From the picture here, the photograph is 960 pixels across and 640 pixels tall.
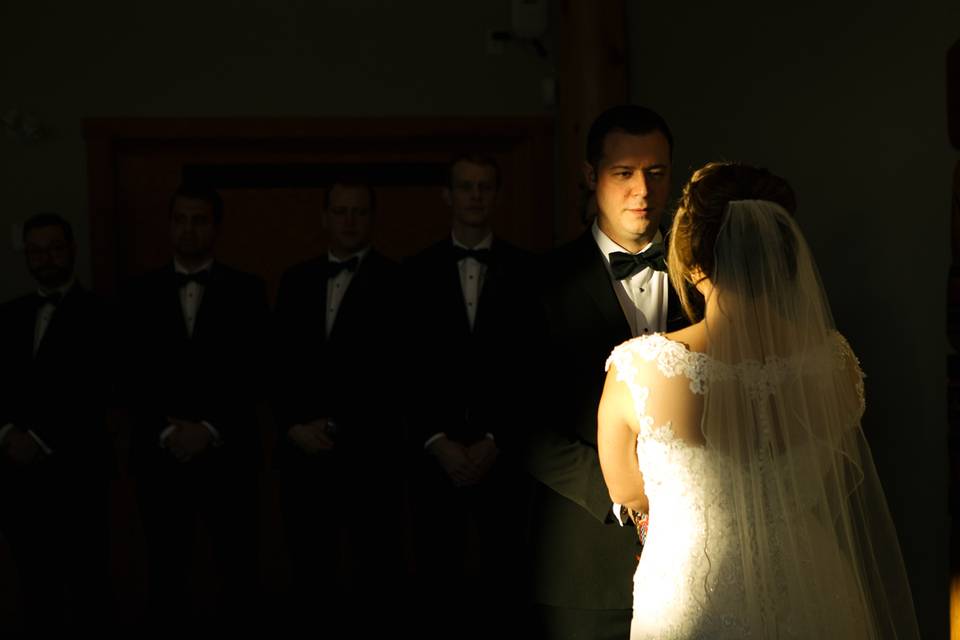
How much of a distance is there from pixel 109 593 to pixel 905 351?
269 cm

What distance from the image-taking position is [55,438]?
382 cm

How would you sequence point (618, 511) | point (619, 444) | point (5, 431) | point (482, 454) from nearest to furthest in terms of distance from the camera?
point (619, 444), point (618, 511), point (482, 454), point (5, 431)

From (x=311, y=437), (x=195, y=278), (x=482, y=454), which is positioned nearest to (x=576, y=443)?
(x=482, y=454)

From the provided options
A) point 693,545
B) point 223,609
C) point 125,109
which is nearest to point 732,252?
point 693,545

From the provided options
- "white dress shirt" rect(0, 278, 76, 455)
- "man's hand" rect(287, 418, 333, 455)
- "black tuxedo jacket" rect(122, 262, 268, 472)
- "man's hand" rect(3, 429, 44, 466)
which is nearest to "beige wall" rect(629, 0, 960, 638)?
"man's hand" rect(287, 418, 333, 455)

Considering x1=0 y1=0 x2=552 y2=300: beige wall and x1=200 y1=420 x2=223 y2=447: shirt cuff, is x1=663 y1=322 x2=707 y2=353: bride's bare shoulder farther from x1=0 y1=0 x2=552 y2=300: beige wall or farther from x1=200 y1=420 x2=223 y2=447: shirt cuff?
x1=0 y1=0 x2=552 y2=300: beige wall

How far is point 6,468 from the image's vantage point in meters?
3.88

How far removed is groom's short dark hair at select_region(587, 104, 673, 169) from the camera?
2533mm

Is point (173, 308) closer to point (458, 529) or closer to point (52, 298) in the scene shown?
point (52, 298)

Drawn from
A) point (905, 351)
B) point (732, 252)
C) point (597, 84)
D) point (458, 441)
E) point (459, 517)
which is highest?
point (597, 84)

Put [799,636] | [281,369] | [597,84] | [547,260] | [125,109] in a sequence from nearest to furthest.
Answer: [799,636]
[547,260]
[281,369]
[597,84]
[125,109]

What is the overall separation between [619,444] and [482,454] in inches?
54.2

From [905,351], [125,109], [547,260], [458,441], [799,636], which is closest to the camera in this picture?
[799,636]

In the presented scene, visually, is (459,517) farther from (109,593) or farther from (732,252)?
(732,252)
